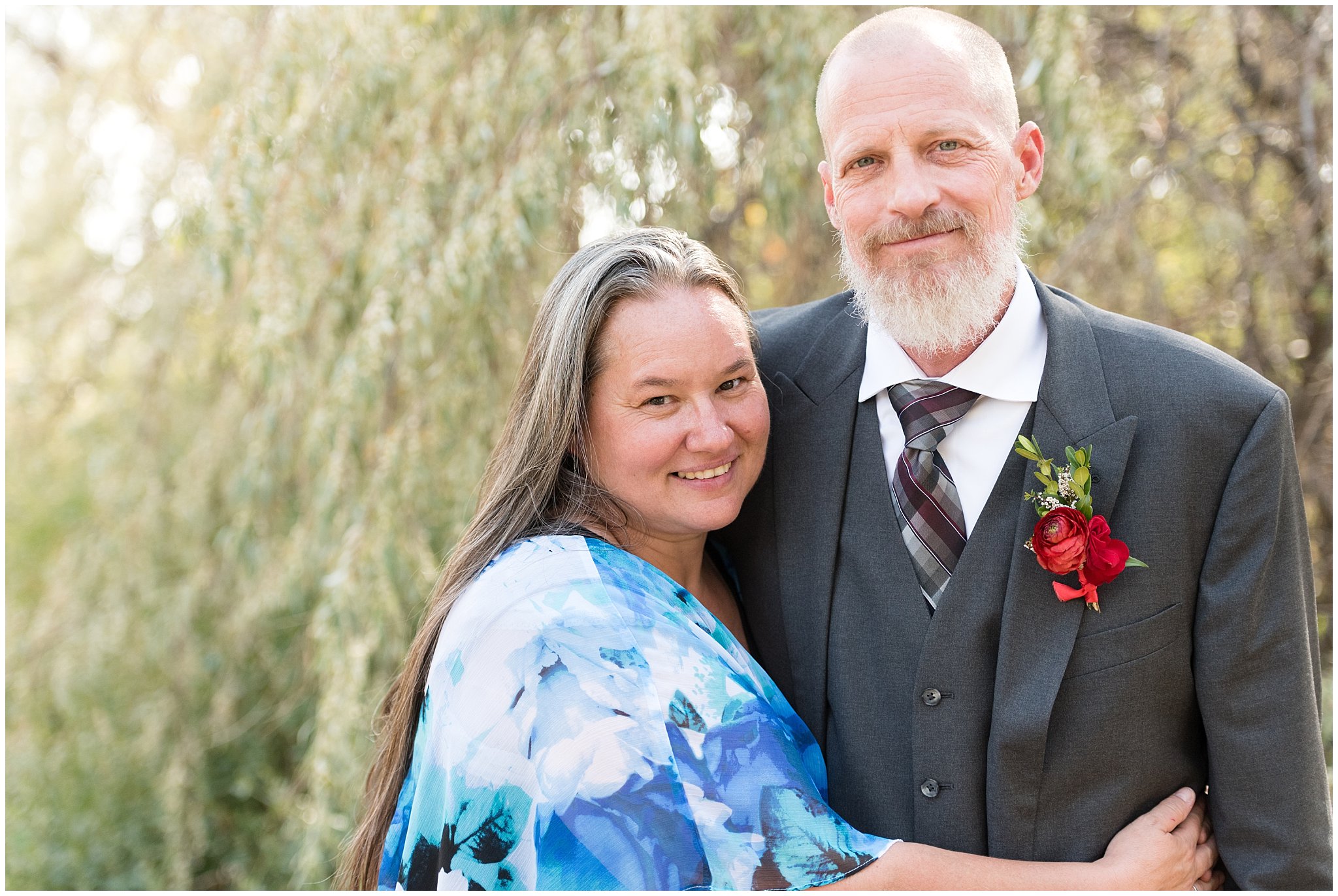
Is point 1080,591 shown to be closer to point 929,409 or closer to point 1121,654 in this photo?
point 1121,654

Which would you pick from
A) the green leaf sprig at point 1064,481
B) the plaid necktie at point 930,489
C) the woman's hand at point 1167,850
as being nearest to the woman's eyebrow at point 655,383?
the plaid necktie at point 930,489

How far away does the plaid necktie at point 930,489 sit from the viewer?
1723 mm

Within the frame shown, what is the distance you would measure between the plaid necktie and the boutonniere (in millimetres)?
148

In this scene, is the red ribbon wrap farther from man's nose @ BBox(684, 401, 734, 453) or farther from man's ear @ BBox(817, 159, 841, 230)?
man's ear @ BBox(817, 159, 841, 230)

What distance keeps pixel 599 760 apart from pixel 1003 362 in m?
0.91

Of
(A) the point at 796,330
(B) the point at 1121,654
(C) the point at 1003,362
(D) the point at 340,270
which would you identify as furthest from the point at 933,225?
(D) the point at 340,270

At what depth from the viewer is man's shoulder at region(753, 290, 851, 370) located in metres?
2.03

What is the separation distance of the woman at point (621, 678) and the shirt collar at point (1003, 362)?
0.24m

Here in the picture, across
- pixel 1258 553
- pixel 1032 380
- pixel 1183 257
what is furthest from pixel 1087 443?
pixel 1183 257

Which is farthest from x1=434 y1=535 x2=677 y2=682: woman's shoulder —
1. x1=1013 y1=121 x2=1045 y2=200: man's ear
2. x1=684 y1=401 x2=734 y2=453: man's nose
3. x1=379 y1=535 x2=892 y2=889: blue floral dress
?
x1=1013 y1=121 x2=1045 y2=200: man's ear

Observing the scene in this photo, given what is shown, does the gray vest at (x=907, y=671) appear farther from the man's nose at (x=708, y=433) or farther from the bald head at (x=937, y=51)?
the bald head at (x=937, y=51)

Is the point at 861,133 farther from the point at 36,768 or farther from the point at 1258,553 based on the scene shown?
the point at 36,768

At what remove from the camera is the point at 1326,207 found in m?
3.40

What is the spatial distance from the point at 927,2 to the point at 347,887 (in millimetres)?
2543
